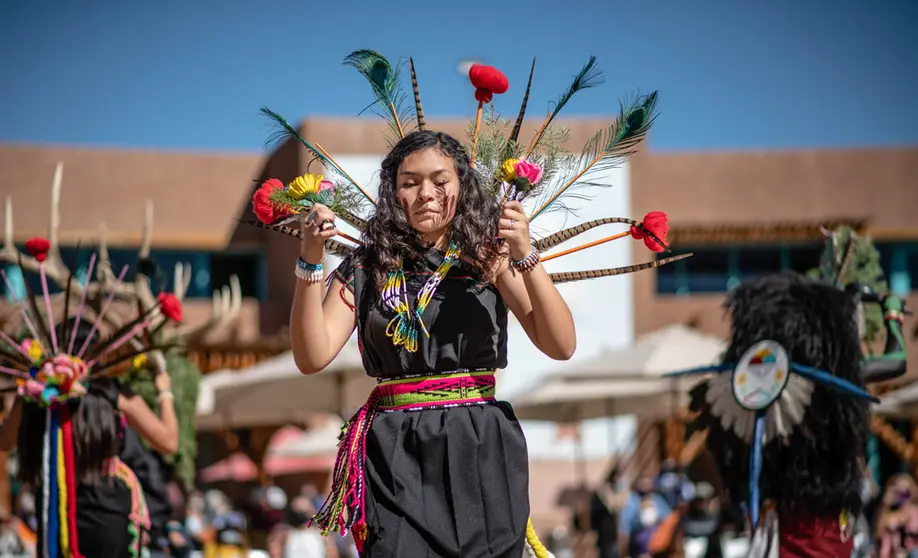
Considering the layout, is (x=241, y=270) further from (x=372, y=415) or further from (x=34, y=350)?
(x=372, y=415)

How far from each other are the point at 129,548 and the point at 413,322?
2587mm

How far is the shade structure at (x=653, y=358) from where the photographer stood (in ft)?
35.6

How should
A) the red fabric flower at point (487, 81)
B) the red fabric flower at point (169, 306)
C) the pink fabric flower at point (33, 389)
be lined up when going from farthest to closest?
the red fabric flower at point (169, 306) → the pink fabric flower at point (33, 389) → the red fabric flower at point (487, 81)

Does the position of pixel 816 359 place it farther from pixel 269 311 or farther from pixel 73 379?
pixel 269 311

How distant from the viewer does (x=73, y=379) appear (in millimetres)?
4871

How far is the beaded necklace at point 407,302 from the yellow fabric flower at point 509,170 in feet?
0.74

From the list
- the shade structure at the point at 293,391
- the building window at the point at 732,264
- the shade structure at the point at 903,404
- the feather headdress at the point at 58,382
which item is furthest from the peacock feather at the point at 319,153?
the building window at the point at 732,264

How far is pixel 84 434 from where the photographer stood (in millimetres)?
4992

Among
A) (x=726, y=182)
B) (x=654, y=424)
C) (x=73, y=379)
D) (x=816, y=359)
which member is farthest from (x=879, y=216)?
(x=73, y=379)

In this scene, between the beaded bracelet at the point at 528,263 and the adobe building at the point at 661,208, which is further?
the adobe building at the point at 661,208

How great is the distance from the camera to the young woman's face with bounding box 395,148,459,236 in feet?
10.6

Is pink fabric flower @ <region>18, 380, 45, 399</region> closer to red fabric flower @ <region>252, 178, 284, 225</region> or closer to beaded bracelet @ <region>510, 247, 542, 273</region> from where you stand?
red fabric flower @ <region>252, 178, 284, 225</region>

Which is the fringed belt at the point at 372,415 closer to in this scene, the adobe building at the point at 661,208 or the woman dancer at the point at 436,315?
the woman dancer at the point at 436,315

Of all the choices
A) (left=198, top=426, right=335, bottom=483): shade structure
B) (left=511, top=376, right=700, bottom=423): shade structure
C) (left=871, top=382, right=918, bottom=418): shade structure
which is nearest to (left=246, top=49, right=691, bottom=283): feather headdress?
(left=511, top=376, right=700, bottom=423): shade structure
